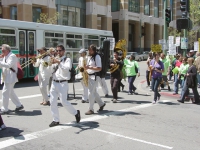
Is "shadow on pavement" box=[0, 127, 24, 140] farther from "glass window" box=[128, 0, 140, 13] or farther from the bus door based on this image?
"glass window" box=[128, 0, 140, 13]

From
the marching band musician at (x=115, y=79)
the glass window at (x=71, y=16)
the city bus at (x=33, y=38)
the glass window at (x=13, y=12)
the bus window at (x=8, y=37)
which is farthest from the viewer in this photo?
the glass window at (x=71, y=16)

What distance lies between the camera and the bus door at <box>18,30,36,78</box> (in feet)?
48.8

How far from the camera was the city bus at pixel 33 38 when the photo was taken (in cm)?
1433

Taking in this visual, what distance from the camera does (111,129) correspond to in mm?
6363

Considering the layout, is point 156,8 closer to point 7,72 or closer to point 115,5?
point 115,5

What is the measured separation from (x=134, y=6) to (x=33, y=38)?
40.9 m

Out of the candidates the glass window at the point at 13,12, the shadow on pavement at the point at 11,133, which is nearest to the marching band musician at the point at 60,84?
the shadow on pavement at the point at 11,133

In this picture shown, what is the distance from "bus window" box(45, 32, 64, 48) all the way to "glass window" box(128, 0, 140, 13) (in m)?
38.1

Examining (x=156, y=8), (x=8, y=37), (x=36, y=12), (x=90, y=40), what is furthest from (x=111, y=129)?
(x=156, y=8)

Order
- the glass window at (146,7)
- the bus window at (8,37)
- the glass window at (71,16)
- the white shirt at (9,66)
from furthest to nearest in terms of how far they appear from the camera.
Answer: the glass window at (146,7) → the glass window at (71,16) → the bus window at (8,37) → the white shirt at (9,66)

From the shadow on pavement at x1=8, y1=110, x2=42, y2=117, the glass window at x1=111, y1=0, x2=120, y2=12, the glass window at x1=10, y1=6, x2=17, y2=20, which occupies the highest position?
the glass window at x1=111, y1=0, x2=120, y2=12

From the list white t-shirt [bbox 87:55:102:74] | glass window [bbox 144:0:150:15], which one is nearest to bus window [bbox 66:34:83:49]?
white t-shirt [bbox 87:55:102:74]

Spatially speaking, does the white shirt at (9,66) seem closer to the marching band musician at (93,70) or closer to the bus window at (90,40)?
the marching band musician at (93,70)

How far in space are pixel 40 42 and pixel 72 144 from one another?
11001 millimetres
